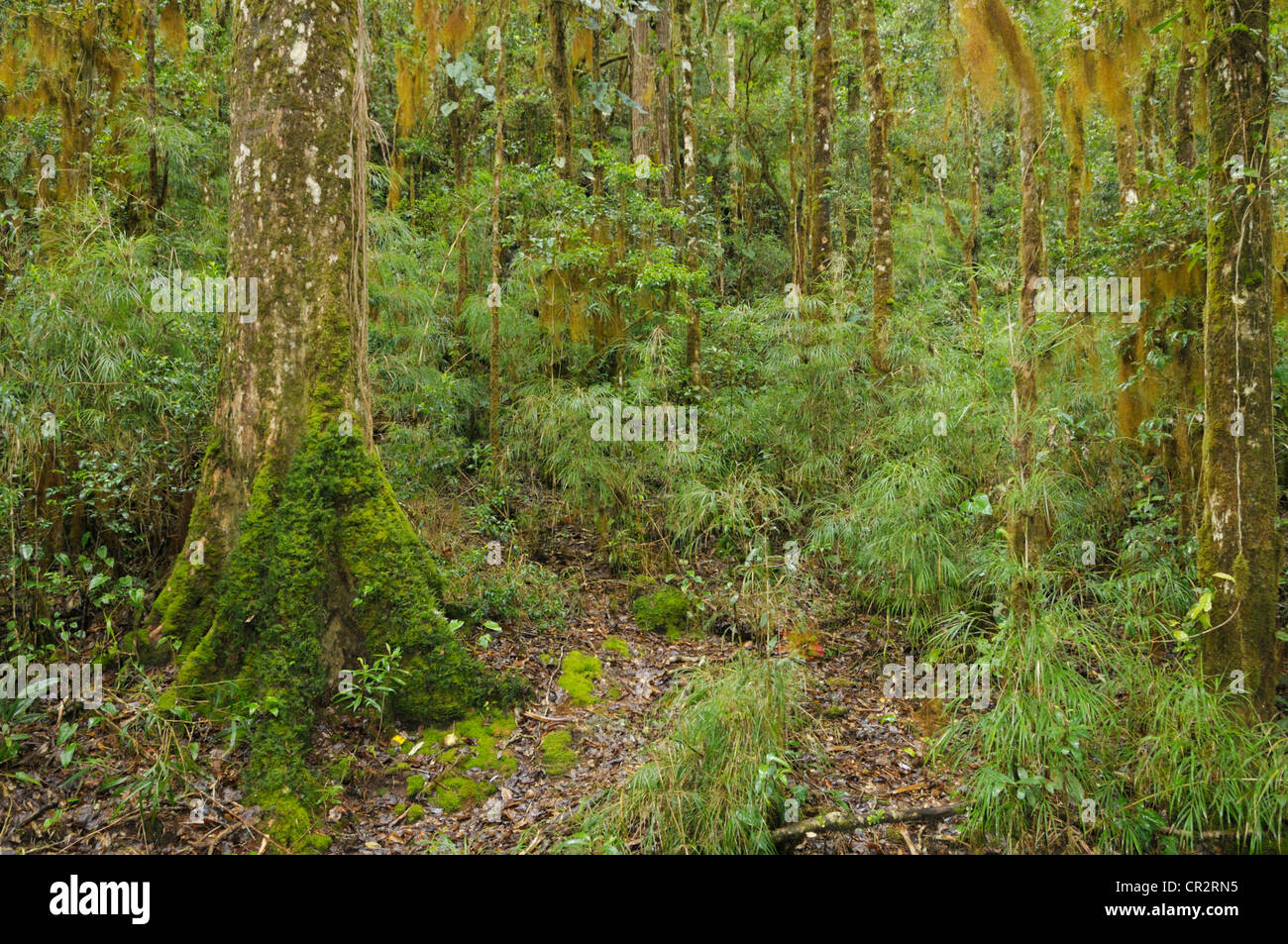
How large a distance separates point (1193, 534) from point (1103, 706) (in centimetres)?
202

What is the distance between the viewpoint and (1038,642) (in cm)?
349

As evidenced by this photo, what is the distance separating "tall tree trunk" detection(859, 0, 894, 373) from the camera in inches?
282

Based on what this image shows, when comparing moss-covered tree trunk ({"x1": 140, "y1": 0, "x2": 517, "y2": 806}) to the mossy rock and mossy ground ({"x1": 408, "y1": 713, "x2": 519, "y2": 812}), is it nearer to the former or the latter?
mossy ground ({"x1": 408, "y1": 713, "x2": 519, "y2": 812})

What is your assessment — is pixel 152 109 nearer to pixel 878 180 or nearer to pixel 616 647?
pixel 616 647

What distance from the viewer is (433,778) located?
3.57 meters

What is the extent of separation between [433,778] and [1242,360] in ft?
14.5

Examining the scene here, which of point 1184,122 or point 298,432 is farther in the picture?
point 1184,122

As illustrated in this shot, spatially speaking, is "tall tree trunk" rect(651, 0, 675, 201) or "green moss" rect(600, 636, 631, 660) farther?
"tall tree trunk" rect(651, 0, 675, 201)

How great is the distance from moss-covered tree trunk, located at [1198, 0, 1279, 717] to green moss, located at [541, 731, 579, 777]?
317 cm
